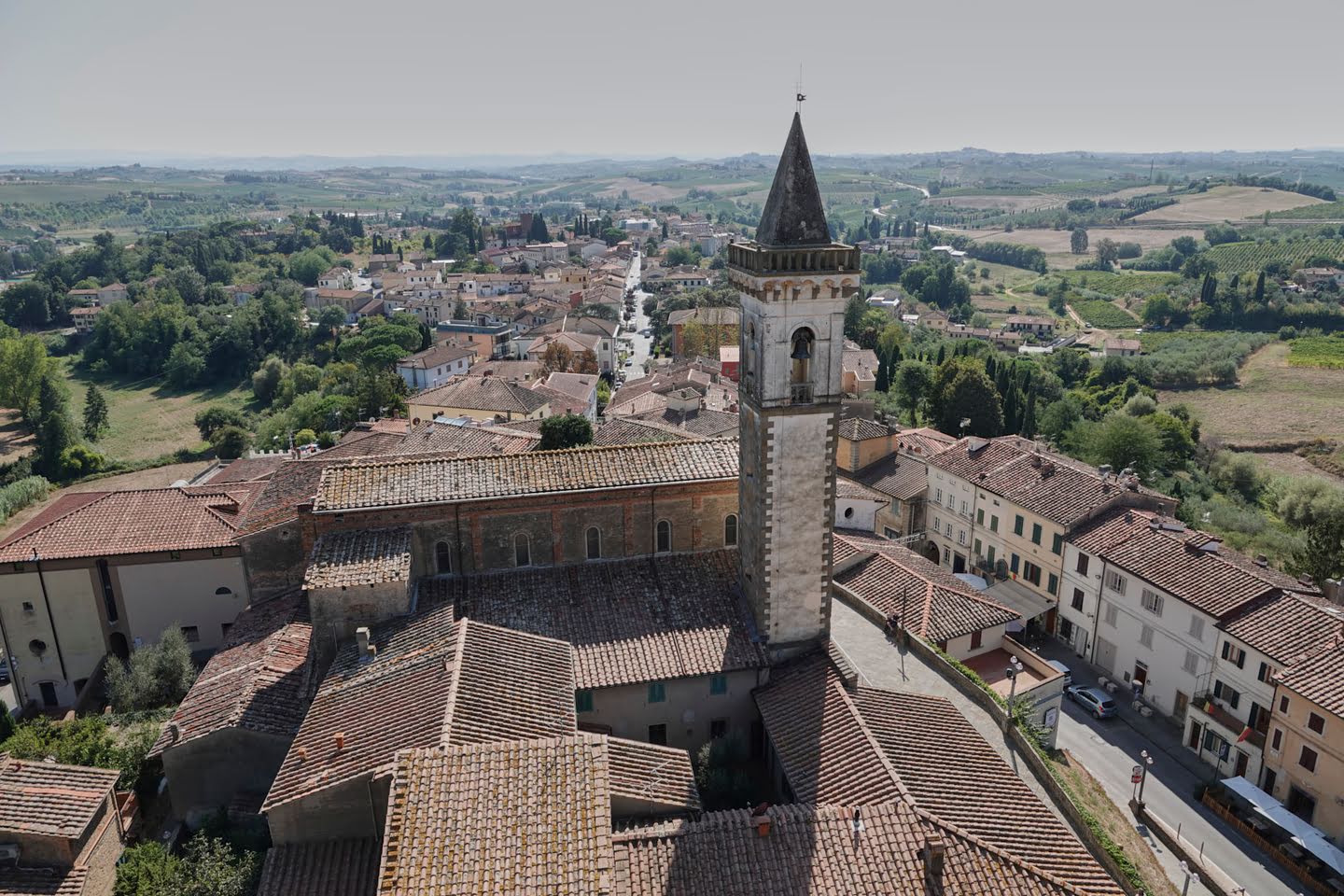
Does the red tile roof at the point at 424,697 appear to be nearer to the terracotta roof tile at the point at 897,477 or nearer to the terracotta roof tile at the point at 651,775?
the terracotta roof tile at the point at 651,775

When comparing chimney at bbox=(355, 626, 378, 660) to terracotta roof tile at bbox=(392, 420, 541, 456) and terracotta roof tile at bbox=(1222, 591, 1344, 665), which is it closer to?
terracotta roof tile at bbox=(392, 420, 541, 456)

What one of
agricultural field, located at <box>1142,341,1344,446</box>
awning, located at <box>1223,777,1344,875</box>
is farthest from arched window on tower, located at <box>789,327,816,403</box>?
agricultural field, located at <box>1142,341,1344,446</box>

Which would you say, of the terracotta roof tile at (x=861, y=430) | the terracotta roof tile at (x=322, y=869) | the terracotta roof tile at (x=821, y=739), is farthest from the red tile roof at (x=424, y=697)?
the terracotta roof tile at (x=861, y=430)

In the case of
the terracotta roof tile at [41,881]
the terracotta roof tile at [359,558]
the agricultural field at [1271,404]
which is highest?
the terracotta roof tile at [359,558]

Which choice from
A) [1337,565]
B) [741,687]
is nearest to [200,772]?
[741,687]

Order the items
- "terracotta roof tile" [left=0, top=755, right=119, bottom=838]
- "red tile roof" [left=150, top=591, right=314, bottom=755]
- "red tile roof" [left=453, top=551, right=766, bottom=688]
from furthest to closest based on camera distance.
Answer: "red tile roof" [left=453, top=551, right=766, bottom=688] < "red tile roof" [left=150, top=591, right=314, bottom=755] < "terracotta roof tile" [left=0, top=755, right=119, bottom=838]
